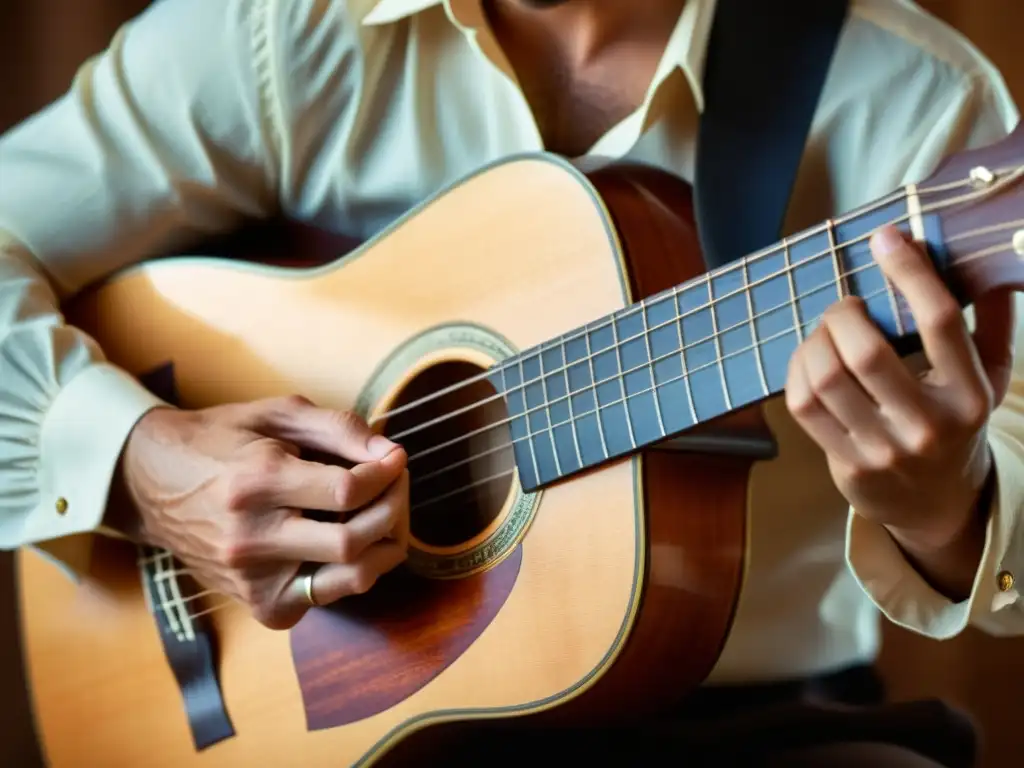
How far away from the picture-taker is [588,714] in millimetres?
684

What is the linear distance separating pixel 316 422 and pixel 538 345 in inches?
7.3

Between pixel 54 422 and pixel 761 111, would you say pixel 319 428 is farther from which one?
pixel 761 111

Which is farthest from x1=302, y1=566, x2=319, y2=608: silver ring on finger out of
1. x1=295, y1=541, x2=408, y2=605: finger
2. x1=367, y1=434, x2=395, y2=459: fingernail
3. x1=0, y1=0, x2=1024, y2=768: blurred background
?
x1=0, y1=0, x2=1024, y2=768: blurred background

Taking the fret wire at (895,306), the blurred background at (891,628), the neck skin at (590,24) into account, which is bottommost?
the blurred background at (891,628)

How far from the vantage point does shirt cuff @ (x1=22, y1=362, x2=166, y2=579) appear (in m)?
0.84

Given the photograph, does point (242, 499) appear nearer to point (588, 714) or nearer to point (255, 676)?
point (255, 676)

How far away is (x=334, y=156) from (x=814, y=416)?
584 millimetres

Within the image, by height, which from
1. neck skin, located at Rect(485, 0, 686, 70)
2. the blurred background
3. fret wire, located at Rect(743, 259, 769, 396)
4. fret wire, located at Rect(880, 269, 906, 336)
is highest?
neck skin, located at Rect(485, 0, 686, 70)

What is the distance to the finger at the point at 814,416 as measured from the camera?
1.65 ft

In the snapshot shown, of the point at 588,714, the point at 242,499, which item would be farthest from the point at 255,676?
the point at 588,714

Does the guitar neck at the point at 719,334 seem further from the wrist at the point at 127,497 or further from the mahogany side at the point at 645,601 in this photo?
the wrist at the point at 127,497

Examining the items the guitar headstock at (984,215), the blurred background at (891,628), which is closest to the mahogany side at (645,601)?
the guitar headstock at (984,215)

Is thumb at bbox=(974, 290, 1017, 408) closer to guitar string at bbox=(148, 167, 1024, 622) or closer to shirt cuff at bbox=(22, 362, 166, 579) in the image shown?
guitar string at bbox=(148, 167, 1024, 622)

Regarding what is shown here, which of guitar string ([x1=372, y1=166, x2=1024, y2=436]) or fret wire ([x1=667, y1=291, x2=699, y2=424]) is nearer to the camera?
guitar string ([x1=372, y1=166, x2=1024, y2=436])
